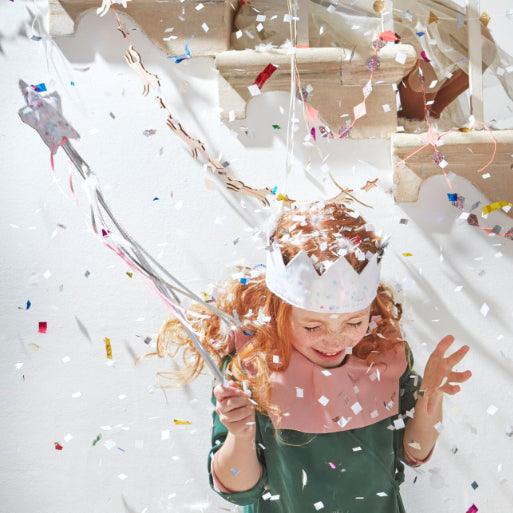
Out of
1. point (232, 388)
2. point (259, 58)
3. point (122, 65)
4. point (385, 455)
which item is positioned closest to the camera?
point (232, 388)

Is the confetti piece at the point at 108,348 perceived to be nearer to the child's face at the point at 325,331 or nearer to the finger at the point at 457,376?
the child's face at the point at 325,331

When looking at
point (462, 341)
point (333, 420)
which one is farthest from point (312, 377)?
point (462, 341)

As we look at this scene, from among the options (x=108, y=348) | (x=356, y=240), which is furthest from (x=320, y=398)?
(x=108, y=348)

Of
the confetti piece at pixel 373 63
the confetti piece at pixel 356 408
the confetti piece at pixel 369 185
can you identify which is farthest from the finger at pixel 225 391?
the confetti piece at pixel 373 63

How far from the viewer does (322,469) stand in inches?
82.4

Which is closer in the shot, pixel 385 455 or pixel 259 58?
pixel 385 455

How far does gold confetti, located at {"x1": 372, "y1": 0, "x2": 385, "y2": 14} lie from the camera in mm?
2351

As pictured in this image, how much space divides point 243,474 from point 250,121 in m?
0.73

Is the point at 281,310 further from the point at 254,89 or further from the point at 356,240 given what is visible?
the point at 254,89

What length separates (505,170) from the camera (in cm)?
232

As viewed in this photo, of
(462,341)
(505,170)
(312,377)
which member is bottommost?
(462,341)

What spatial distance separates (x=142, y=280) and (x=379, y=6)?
732 millimetres

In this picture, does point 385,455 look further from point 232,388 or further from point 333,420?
point 232,388

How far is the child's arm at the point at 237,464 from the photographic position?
6.63 ft
